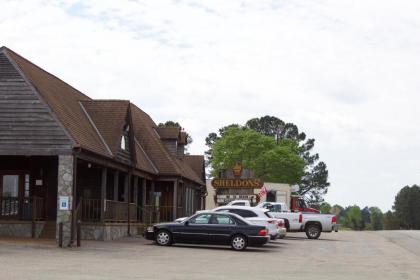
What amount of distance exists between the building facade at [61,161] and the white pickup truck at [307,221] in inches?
258

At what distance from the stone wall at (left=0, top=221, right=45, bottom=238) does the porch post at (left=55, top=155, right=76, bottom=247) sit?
124 inches

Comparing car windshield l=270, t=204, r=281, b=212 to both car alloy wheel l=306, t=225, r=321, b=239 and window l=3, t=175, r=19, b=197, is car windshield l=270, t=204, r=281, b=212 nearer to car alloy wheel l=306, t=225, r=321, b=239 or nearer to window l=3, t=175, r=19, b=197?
car alloy wheel l=306, t=225, r=321, b=239

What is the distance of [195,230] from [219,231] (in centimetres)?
88

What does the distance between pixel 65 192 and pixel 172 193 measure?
55.3ft

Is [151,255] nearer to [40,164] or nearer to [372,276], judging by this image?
[372,276]

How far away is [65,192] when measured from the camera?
23547 millimetres

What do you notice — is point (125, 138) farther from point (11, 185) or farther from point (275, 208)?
point (275, 208)

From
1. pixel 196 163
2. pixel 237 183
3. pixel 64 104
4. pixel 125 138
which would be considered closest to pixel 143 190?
pixel 125 138

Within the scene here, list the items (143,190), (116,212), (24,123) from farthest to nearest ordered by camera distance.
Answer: (143,190), (116,212), (24,123)

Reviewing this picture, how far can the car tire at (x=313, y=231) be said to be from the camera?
122 ft

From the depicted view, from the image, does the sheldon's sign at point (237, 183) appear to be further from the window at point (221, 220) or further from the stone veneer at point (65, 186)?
the stone veneer at point (65, 186)

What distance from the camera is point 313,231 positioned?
37.2 metres

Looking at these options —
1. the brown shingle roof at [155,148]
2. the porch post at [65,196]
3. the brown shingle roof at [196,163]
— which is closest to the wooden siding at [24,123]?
the porch post at [65,196]

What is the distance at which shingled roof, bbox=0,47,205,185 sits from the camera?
987 inches
